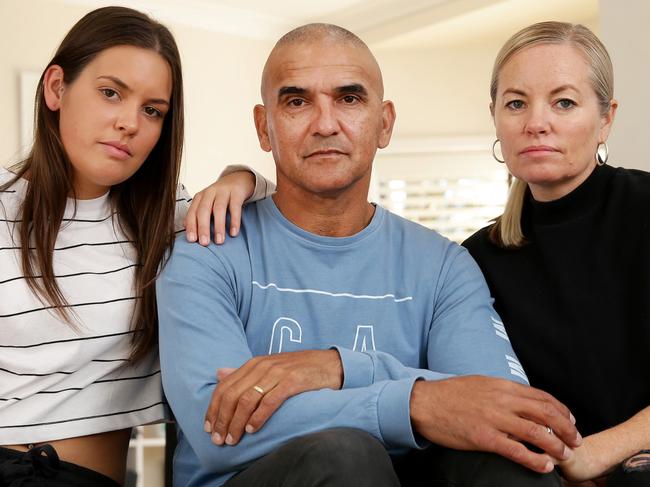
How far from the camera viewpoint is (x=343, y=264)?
1715 mm

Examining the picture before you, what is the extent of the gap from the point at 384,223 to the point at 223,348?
517 millimetres

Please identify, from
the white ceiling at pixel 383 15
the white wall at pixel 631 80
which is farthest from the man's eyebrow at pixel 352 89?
the white ceiling at pixel 383 15

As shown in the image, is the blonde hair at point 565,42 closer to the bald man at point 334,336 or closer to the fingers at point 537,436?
the bald man at point 334,336

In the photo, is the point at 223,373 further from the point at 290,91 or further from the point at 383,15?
the point at 383,15

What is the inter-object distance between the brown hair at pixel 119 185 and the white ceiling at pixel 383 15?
3595 mm

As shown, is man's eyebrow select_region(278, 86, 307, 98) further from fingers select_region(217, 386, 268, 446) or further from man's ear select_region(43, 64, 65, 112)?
fingers select_region(217, 386, 268, 446)

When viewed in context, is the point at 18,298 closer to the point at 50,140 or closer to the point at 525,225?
the point at 50,140

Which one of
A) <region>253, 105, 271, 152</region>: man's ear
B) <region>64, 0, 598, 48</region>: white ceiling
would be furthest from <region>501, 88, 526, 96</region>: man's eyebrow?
<region>64, 0, 598, 48</region>: white ceiling

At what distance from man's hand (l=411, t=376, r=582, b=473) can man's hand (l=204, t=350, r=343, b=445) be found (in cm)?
16

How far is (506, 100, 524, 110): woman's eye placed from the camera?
1761 mm

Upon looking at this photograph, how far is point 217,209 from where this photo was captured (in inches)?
65.3

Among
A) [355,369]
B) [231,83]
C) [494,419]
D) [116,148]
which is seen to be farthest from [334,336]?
[231,83]

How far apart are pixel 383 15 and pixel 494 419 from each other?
475 cm

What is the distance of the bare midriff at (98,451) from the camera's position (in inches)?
63.7
